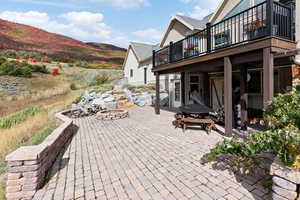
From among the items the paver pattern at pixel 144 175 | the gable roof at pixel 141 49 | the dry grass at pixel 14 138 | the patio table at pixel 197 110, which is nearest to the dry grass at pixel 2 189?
the paver pattern at pixel 144 175

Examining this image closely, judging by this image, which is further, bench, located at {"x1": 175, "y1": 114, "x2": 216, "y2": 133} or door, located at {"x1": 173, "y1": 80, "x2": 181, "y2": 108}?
door, located at {"x1": 173, "y1": 80, "x2": 181, "y2": 108}

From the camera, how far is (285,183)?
6.37 ft

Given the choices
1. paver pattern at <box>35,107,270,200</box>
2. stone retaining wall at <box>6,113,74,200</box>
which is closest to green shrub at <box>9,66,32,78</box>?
paver pattern at <box>35,107,270,200</box>

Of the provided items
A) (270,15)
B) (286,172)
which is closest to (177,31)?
(270,15)

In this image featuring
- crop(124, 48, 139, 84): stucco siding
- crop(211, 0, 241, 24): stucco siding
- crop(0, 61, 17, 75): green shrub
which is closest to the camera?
crop(211, 0, 241, 24): stucco siding

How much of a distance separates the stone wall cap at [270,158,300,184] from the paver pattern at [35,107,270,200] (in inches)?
22.7

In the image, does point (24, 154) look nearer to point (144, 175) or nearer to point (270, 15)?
point (144, 175)

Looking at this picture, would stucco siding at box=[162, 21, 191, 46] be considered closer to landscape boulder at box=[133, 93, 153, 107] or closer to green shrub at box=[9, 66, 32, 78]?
landscape boulder at box=[133, 93, 153, 107]

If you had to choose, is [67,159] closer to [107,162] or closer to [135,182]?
[107,162]

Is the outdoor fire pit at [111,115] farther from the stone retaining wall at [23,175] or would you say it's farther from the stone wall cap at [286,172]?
the stone wall cap at [286,172]

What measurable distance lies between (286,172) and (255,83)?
23.1ft

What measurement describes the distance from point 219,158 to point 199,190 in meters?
1.33

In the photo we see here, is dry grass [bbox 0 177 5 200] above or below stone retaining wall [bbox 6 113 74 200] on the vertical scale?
below

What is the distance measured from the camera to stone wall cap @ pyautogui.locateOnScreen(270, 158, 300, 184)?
188cm
